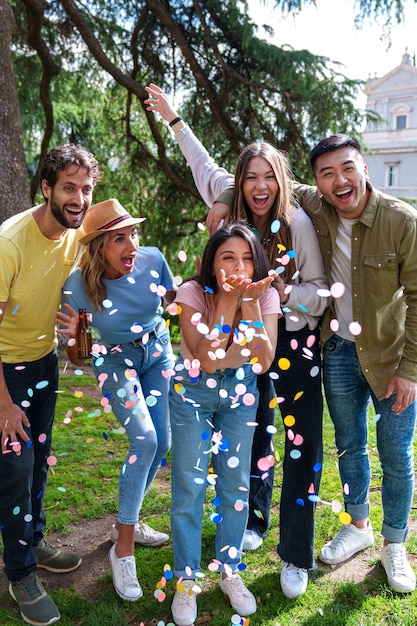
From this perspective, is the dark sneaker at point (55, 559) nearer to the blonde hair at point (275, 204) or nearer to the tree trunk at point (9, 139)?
the blonde hair at point (275, 204)

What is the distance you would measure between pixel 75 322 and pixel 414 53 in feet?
13.1

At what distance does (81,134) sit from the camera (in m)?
15.3

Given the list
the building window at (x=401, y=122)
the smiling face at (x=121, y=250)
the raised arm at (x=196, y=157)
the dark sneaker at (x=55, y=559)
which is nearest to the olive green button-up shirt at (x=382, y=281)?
the raised arm at (x=196, y=157)

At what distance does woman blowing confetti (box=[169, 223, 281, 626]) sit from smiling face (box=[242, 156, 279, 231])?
19cm

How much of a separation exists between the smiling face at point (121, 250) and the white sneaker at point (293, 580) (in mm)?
1455

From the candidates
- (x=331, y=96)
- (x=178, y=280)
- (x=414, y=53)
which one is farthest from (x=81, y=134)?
(x=178, y=280)

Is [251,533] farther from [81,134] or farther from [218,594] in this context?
[81,134]

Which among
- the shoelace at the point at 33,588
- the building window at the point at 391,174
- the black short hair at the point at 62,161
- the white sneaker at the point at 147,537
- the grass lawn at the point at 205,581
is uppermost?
the building window at the point at 391,174

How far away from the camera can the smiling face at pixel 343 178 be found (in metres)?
2.36

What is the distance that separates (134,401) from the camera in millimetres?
2496

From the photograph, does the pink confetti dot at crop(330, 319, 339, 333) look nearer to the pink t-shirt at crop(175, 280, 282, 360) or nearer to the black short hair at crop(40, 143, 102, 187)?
the pink t-shirt at crop(175, 280, 282, 360)

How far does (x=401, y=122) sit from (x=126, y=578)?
3709cm

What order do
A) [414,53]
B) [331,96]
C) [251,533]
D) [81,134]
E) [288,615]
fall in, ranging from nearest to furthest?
[288,615], [251,533], [414,53], [331,96], [81,134]

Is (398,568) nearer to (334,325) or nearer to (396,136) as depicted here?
(334,325)
